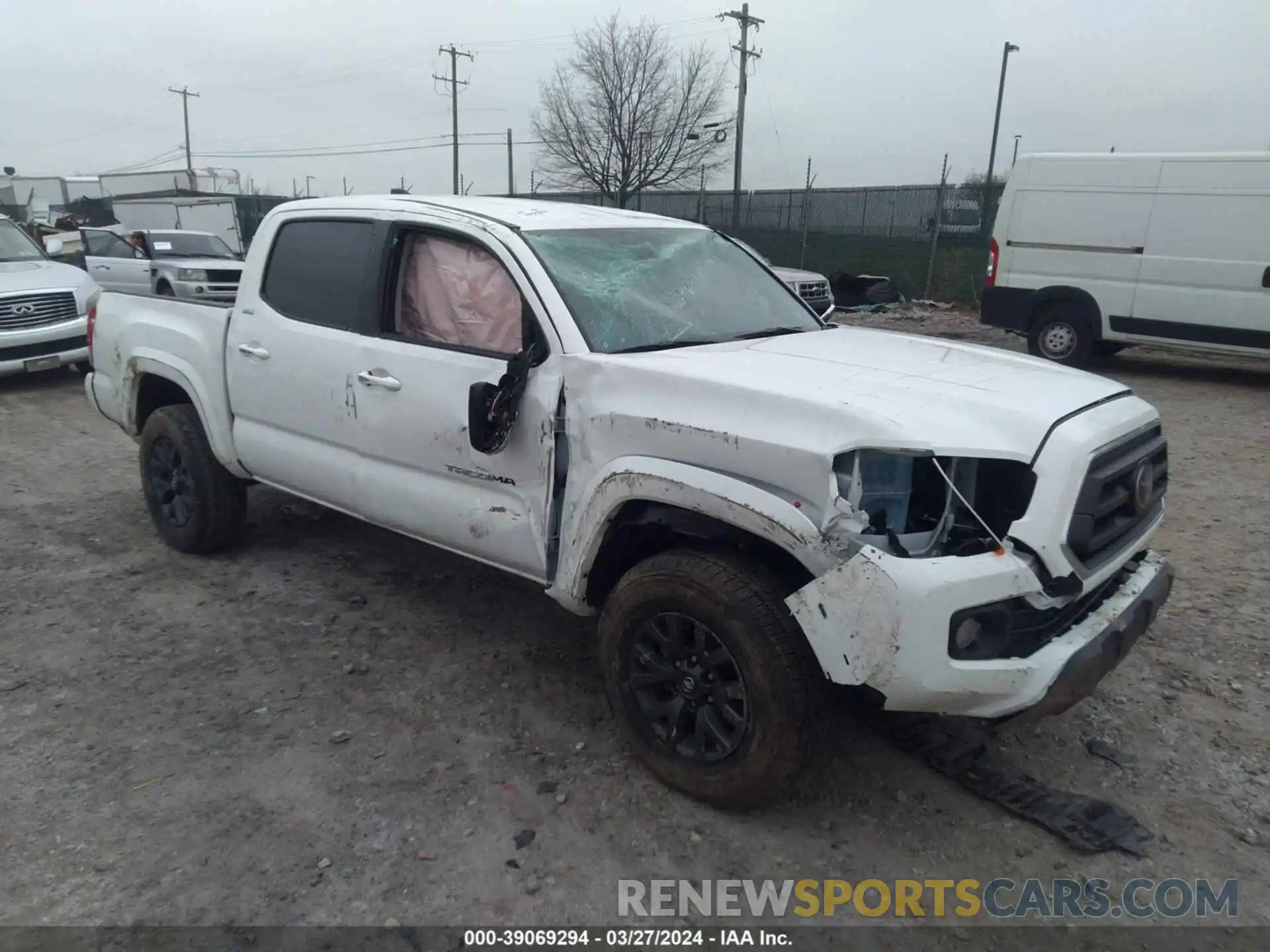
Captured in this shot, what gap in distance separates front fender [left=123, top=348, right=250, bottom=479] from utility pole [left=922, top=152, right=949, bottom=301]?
1650 cm

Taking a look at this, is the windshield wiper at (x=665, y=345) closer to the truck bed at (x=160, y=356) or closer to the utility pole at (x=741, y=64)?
the truck bed at (x=160, y=356)

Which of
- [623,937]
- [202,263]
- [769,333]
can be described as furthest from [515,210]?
[202,263]

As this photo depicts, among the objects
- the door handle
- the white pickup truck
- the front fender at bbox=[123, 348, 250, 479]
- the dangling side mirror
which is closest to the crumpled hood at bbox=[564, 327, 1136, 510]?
the white pickup truck

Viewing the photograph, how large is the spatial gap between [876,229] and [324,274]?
18303mm

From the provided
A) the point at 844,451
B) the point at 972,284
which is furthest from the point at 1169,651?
the point at 972,284

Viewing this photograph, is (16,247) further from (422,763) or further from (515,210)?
(422,763)

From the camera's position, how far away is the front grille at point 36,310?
30.3 feet

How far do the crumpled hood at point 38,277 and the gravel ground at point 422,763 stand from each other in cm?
586

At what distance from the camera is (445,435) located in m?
3.42

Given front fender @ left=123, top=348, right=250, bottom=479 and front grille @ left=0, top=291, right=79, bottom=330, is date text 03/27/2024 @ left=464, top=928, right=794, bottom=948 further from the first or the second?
front grille @ left=0, top=291, right=79, bottom=330

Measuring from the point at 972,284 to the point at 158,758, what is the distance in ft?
58.4

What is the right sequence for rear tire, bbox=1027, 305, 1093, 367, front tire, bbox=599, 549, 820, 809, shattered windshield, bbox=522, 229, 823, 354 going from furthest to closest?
rear tire, bbox=1027, 305, 1093, 367
shattered windshield, bbox=522, 229, 823, 354
front tire, bbox=599, 549, 820, 809

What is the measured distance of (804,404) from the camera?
2.57m

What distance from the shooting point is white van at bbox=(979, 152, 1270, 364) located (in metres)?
9.27
